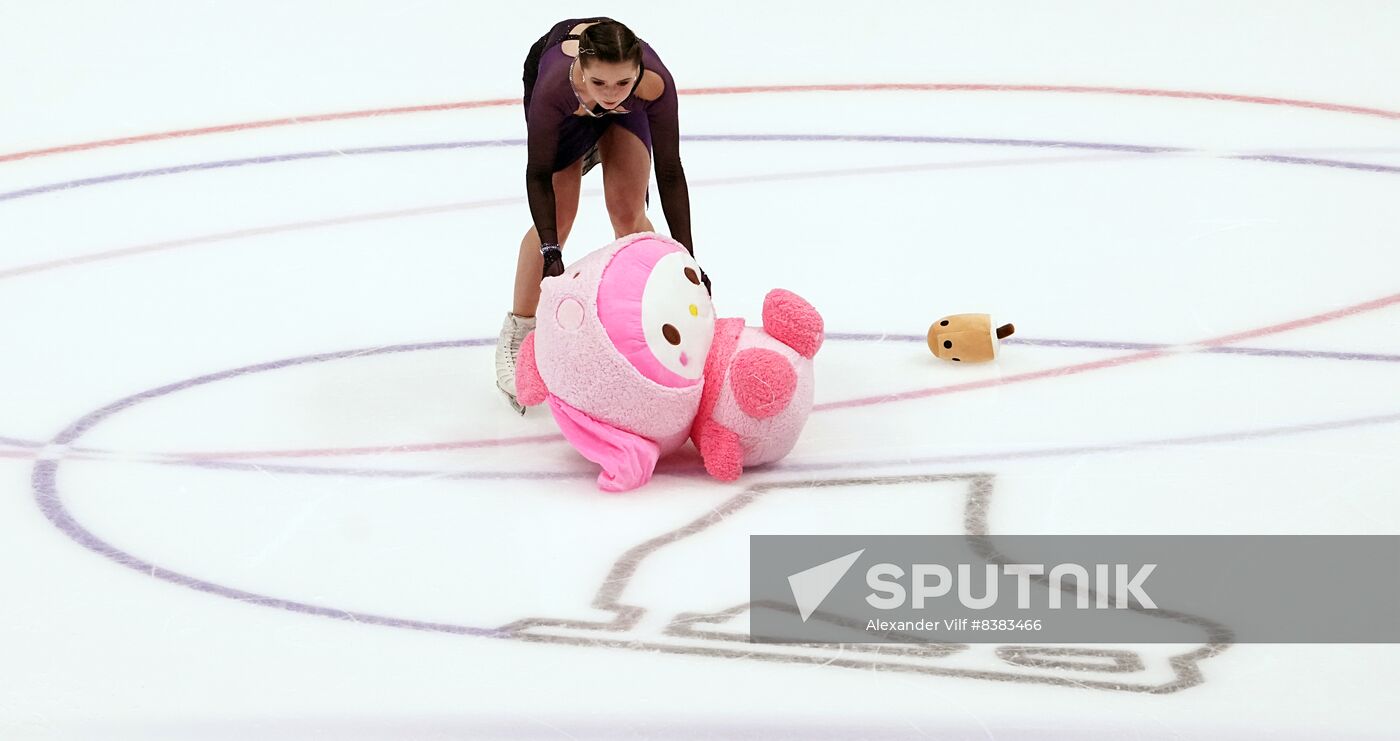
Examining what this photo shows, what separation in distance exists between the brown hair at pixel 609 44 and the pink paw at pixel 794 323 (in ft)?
1.78

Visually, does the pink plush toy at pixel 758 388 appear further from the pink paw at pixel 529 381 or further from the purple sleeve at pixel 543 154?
the purple sleeve at pixel 543 154

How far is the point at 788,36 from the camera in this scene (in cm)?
718

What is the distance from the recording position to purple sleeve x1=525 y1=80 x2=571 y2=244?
146 inches

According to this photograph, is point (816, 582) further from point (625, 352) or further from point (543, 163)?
point (543, 163)

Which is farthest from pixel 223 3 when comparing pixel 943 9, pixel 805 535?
pixel 805 535

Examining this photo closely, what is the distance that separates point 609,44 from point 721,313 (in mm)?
1184

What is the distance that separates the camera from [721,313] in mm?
4504

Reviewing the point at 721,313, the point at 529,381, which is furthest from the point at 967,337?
the point at 529,381

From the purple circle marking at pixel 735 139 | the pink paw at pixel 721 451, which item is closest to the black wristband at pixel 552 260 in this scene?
the pink paw at pixel 721 451

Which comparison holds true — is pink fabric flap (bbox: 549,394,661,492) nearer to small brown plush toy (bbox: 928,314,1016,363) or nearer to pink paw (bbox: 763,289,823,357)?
pink paw (bbox: 763,289,823,357)

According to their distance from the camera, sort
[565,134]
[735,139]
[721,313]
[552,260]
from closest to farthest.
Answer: [552,260] → [565,134] → [721,313] → [735,139]

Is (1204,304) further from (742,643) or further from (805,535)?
(742,643)

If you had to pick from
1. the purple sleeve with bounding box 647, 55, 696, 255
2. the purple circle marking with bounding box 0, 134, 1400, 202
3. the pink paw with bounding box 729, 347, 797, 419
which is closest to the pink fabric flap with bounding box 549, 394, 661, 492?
the pink paw with bounding box 729, 347, 797, 419

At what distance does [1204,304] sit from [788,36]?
121 inches
